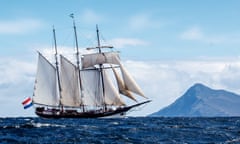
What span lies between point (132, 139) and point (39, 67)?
84469 mm

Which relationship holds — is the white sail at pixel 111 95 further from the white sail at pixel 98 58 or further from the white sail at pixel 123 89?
the white sail at pixel 98 58

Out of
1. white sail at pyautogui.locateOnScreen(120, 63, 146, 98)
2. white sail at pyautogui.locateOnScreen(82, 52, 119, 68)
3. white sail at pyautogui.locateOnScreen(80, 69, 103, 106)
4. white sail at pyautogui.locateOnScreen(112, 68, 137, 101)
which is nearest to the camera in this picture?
white sail at pyautogui.locateOnScreen(120, 63, 146, 98)

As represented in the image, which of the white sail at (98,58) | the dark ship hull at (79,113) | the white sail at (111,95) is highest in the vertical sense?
the white sail at (98,58)

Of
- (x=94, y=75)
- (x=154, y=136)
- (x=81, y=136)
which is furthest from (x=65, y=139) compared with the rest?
(x=94, y=75)

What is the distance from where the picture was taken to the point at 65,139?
185 ft

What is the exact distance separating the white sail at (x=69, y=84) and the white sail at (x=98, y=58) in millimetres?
6443

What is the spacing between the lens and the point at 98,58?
156625 mm

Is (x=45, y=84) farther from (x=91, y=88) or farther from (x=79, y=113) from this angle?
(x=91, y=88)

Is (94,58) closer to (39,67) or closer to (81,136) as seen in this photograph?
(39,67)

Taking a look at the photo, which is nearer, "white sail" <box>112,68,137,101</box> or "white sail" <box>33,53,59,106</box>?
"white sail" <box>112,68,137,101</box>

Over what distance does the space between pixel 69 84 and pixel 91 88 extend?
612 centimetres

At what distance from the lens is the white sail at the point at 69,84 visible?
482 ft

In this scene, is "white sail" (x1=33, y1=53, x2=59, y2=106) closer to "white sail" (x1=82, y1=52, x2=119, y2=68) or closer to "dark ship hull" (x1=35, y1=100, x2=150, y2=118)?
"dark ship hull" (x1=35, y1=100, x2=150, y2=118)

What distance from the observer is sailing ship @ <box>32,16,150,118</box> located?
463ft
